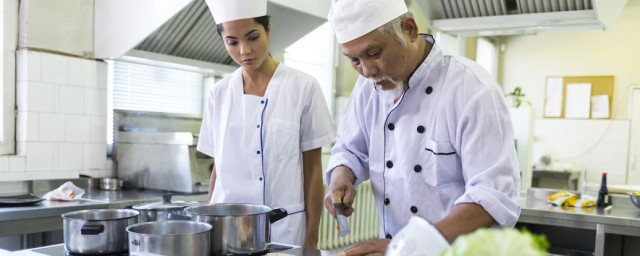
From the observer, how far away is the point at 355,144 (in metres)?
1.91

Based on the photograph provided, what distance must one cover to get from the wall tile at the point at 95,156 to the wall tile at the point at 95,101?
21cm

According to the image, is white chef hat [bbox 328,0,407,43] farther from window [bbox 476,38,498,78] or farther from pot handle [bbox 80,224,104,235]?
window [bbox 476,38,498,78]

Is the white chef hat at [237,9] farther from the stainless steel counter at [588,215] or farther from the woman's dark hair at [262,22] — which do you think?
the stainless steel counter at [588,215]

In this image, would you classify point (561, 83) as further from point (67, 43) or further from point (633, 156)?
point (67, 43)

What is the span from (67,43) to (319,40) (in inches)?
105

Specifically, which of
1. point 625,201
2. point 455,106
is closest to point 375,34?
point 455,106

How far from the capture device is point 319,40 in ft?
18.1

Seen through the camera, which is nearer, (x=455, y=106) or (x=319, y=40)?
(x=455, y=106)

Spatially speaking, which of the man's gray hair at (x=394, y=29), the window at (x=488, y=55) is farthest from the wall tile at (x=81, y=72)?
the window at (x=488, y=55)

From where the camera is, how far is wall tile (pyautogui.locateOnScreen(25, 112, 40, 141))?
315 cm

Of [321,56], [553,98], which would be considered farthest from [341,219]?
[553,98]

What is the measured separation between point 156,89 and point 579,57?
6638mm

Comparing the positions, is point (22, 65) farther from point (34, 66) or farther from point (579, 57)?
point (579, 57)

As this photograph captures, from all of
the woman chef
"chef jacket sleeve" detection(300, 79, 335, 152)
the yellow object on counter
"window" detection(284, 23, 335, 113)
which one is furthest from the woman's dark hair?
"window" detection(284, 23, 335, 113)
